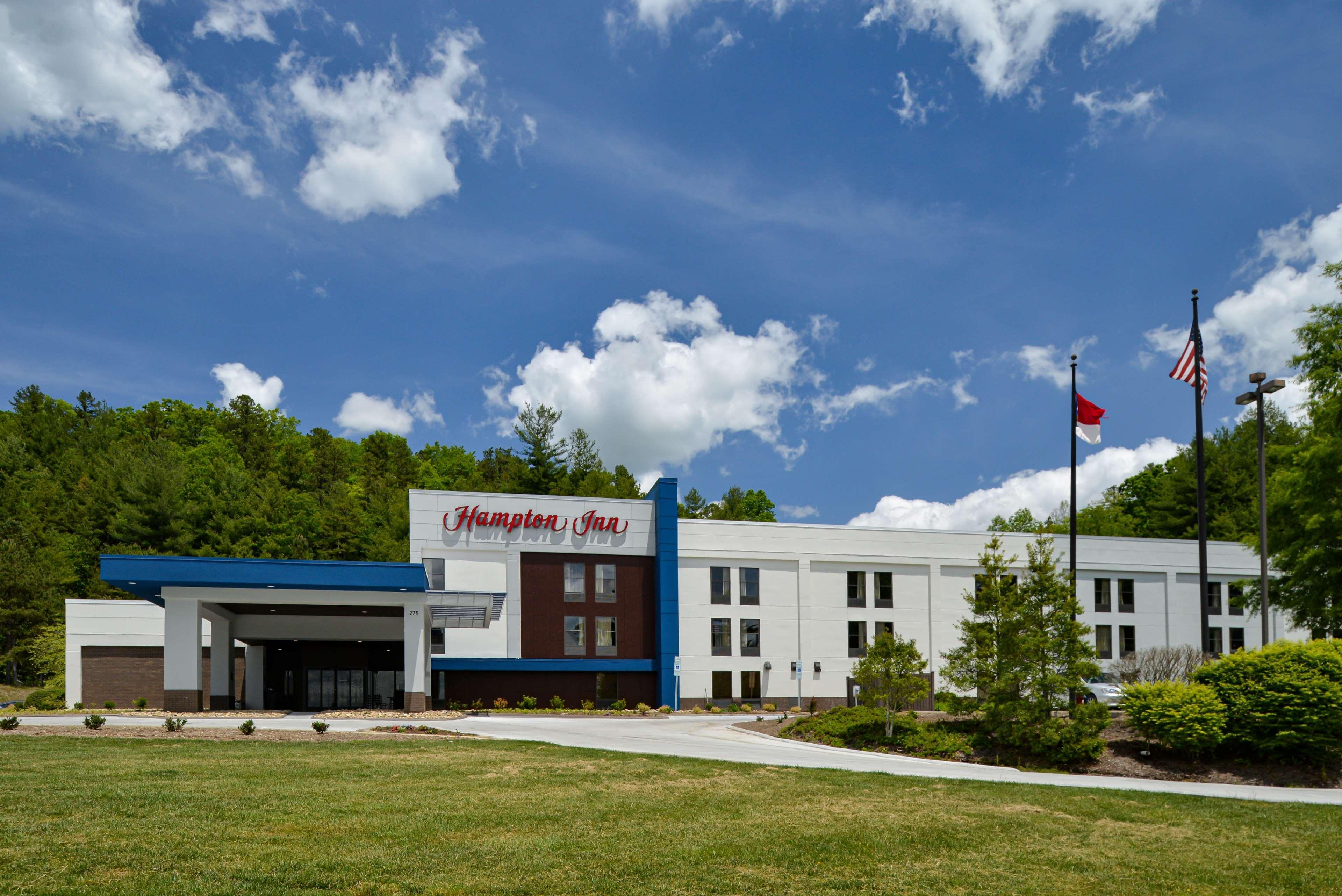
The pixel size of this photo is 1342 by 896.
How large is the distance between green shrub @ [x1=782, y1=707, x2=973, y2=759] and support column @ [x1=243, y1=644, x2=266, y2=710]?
96.0ft

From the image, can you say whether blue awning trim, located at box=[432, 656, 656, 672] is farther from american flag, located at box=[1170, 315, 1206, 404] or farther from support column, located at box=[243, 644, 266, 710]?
american flag, located at box=[1170, 315, 1206, 404]

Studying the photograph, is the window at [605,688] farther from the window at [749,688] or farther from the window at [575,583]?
the window at [749,688]

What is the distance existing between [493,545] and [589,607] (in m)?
6.05

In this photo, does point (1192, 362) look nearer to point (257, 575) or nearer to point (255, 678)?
point (257, 575)

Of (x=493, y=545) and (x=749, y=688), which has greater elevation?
(x=493, y=545)

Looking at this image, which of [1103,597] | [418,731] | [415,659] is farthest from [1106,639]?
[418,731]

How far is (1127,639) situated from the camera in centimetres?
6031

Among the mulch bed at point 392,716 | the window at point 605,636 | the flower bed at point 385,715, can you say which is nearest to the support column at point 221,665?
the flower bed at point 385,715

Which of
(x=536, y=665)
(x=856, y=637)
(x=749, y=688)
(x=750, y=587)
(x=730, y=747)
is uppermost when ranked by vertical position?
(x=750, y=587)

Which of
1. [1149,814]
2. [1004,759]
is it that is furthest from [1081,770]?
[1149,814]

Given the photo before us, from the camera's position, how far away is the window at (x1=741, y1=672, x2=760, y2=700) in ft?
178

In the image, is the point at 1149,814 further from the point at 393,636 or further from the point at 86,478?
the point at 86,478

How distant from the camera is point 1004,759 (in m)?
22.9

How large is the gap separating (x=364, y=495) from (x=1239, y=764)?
257 ft
